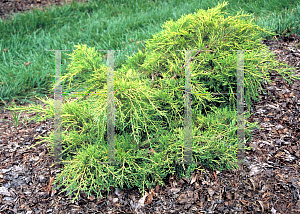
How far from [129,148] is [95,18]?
473 centimetres

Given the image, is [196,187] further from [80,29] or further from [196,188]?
[80,29]

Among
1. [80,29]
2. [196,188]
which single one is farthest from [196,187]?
[80,29]

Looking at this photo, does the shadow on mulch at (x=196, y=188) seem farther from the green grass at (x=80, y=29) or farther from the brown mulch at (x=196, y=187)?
the green grass at (x=80, y=29)

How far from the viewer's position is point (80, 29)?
5547mm

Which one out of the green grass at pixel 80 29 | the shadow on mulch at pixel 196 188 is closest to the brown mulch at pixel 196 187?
the shadow on mulch at pixel 196 188

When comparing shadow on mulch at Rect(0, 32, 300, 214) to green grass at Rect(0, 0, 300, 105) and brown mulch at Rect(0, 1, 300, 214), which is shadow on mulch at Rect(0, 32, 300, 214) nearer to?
brown mulch at Rect(0, 1, 300, 214)

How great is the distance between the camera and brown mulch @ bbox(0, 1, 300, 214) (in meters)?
2.03

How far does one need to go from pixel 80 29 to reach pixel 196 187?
4589 millimetres

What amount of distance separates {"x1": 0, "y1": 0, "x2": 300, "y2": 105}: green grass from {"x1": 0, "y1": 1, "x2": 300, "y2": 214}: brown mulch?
1.48m

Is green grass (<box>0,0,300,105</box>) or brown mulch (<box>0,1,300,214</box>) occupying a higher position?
green grass (<box>0,0,300,105</box>)

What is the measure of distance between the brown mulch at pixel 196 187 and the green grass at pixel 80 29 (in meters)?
1.48

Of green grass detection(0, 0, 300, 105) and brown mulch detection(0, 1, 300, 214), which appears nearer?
brown mulch detection(0, 1, 300, 214)

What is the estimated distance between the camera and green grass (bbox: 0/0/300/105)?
3.93 metres

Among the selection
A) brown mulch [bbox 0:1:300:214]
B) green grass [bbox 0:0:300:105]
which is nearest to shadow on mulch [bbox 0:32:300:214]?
brown mulch [bbox 0:1:300:214]
